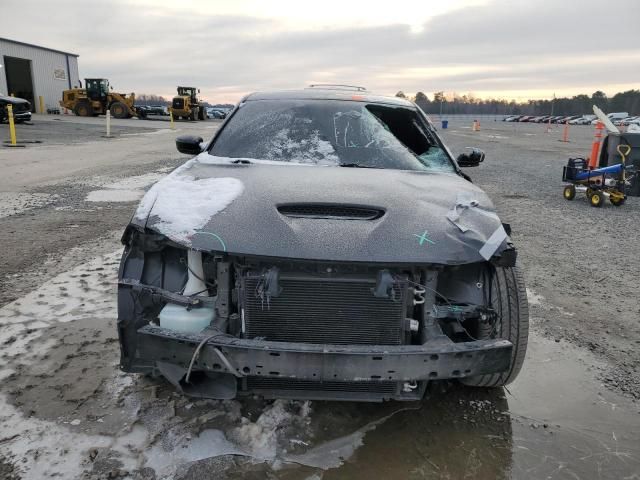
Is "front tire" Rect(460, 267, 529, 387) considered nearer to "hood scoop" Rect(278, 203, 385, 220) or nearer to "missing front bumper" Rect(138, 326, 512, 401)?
"missing front bumper" Rect(138, 326, 512, 401)

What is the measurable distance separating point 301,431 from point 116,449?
867mm

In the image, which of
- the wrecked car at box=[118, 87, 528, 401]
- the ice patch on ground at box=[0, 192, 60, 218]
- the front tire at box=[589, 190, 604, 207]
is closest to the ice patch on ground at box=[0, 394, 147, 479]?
the wrecked car at box=[118, 87, 528, 401]

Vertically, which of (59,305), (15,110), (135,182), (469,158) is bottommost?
(59,305)

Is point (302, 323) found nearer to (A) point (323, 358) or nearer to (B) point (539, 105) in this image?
Answer: (A) point (323, 358)

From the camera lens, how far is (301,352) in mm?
2127

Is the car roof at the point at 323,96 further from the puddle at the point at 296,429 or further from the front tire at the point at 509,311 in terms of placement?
the puddle at the point at 296,429

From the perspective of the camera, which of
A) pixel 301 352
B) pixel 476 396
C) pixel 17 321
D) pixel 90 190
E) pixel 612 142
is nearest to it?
pixel 301 352

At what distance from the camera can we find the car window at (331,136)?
3.53m

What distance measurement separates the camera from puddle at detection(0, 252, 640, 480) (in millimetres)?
2287

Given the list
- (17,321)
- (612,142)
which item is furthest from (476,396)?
(612,142)

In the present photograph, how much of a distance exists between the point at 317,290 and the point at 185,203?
0.85 meters

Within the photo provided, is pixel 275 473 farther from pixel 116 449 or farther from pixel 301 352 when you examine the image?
pixel 116 449

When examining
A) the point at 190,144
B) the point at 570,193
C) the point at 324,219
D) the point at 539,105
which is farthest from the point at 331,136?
the point at 539,105

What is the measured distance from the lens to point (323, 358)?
84.1 inches
